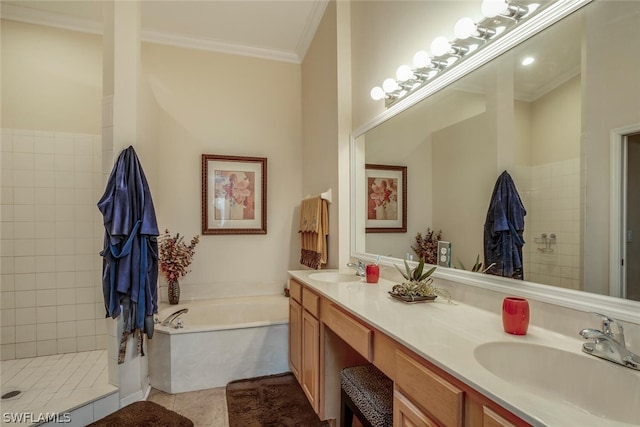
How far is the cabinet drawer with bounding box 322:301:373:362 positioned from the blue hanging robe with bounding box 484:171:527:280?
59cm

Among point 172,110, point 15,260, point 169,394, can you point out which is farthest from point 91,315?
point 172,110

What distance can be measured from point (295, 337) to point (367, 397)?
110 cm

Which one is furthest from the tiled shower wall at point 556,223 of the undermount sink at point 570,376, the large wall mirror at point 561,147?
the undermount sink at point 570,376

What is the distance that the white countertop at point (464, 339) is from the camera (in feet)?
2.14

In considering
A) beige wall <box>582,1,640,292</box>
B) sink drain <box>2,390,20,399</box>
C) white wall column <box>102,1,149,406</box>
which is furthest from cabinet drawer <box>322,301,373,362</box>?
sink drain <box>2,390,20,399</box>

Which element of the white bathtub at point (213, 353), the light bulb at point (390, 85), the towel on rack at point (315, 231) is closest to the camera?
the light bulb at point (390, 85)

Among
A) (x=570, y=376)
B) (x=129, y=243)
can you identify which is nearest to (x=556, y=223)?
(x=570, y=376)

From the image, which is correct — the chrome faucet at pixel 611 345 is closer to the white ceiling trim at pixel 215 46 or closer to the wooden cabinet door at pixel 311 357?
the wooden cabinet door at pixel 311 357

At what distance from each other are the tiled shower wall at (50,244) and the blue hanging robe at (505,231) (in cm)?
312

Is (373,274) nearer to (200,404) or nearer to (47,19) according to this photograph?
(200,404)

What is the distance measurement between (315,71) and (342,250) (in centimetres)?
180

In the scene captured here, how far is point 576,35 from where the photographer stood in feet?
3.50

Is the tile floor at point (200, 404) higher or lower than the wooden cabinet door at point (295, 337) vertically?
lower

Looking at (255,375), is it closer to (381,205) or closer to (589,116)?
(381,205)
